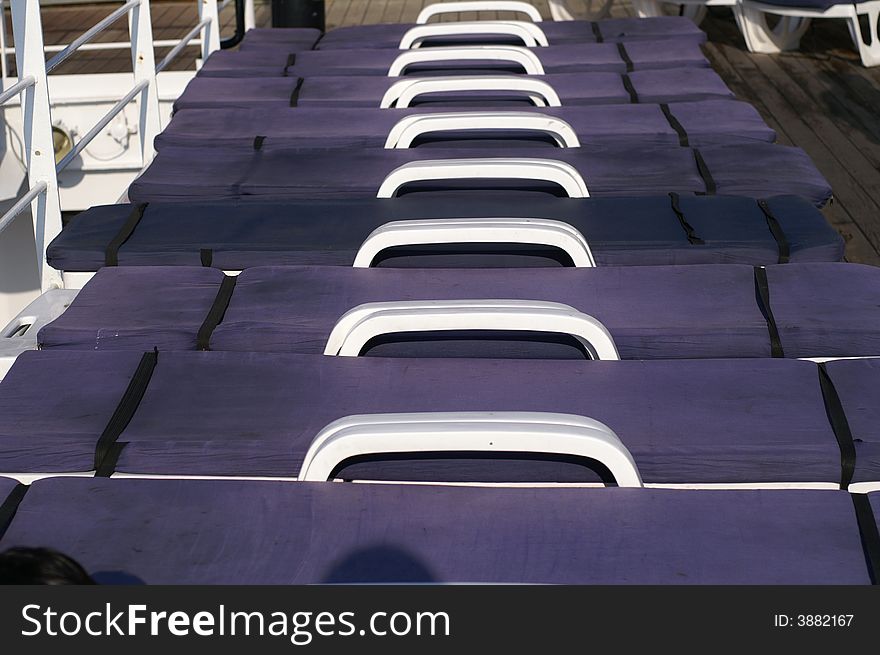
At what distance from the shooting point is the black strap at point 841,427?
1437 millimetres

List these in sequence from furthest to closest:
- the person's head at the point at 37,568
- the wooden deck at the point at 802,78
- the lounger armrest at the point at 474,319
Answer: the wooden deck at the point at 802,78 → the lounger armrest at the point at 474,319 → the person's head at the point at 37,568

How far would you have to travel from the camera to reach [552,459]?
4.80ft

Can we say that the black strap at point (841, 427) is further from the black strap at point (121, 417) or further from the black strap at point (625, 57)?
the black strap at point (625, 57)

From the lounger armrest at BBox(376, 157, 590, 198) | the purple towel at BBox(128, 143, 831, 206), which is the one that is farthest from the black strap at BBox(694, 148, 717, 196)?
the lounger armrest at BBox(376, 157, 590, 198)

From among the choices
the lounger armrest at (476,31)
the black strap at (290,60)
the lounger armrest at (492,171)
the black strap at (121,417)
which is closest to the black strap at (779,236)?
the lounger armrest at (492,171)

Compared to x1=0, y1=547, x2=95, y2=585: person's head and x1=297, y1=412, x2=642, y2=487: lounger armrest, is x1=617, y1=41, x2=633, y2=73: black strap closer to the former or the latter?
x1=297, y1=412, x2=642, y2=487: lounger armrest

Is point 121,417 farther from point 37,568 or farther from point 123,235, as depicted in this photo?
point 123,235

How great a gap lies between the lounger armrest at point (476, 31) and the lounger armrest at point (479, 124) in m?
1.22

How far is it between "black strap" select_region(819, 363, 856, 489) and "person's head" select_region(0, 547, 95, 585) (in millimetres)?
1043

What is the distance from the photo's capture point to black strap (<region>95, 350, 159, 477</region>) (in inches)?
56.5

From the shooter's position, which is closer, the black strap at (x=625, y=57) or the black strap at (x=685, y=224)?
the black strap at (x=685, y=224)

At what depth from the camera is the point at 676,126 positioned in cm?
301

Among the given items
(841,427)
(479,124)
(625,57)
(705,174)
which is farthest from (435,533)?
(625,57)

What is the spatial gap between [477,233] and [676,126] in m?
1.25
